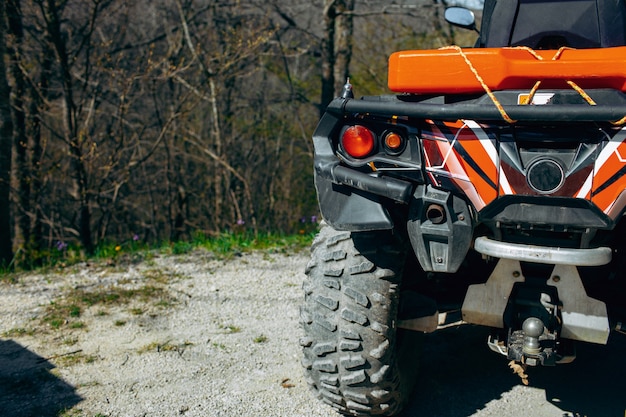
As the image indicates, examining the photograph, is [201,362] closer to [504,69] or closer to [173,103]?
[504,69]

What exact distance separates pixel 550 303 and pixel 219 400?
1815mm

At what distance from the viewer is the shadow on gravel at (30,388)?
3.48 metres

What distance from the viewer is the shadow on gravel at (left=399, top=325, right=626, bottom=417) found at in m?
3.53

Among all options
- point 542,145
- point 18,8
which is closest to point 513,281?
point 542,145

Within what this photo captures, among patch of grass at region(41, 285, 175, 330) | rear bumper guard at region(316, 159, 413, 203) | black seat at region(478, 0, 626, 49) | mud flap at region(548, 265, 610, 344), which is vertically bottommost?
patch of grass at region(41, 285, 175, 330)

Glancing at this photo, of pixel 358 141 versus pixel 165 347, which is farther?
pixel 165 347

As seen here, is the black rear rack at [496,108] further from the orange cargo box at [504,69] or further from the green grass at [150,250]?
the green grass at [150,250]

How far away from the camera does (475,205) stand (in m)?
2.68

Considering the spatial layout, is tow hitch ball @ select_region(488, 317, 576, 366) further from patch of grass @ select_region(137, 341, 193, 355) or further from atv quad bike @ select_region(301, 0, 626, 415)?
patch of grass @ select_region(137, 341, 193, 355)

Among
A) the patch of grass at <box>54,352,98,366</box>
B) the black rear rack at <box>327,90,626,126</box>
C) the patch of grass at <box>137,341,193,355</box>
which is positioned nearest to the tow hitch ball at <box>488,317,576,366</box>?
Result: the black rear rack at <box>327,90,626,126</box>

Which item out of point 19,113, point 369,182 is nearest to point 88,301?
point 369,182

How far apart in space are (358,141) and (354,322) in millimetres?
844

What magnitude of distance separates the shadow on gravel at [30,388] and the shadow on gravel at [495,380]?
6.16 ft

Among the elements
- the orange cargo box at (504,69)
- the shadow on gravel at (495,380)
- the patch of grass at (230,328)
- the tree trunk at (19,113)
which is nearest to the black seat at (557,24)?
the orange cargo box at (504,69)
